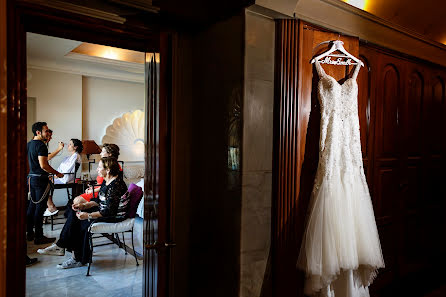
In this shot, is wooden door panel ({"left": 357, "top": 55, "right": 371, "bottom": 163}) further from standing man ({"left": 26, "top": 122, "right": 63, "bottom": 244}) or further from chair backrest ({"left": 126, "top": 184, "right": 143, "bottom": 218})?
standing man ({"left": 26, "top": 122, "right": 63, "bottom": 244})

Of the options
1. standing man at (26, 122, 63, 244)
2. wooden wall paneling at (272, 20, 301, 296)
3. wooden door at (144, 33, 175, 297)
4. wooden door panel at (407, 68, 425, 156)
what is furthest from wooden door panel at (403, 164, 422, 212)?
standing man at (26, 122, 63, 244)

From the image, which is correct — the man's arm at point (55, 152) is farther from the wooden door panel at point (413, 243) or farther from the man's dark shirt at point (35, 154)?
the wooden door panel at point (413, 243)

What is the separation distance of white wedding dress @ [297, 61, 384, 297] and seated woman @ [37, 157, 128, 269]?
8.20 ft

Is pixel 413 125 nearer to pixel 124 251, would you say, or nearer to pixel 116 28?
pixel 116 28

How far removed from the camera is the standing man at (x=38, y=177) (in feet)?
14.5

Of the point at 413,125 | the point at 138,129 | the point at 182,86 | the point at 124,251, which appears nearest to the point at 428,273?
the point at 413,125

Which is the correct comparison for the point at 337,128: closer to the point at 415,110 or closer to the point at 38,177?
the point at 415,110

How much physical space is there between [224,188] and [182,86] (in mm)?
697

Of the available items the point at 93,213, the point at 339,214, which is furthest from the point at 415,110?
the point at 93,213

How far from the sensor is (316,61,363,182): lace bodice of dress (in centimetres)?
195

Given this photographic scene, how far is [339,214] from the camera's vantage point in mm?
1871

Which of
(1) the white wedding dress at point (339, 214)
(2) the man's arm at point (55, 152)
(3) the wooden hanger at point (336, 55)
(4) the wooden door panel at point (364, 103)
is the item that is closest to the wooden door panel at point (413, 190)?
(4) the wooden door panel at point (364, 103)

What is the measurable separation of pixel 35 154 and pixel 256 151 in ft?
12.4

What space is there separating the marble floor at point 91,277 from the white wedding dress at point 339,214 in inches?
82.1
